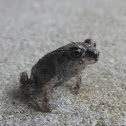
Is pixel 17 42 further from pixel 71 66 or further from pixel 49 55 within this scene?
pixel 71 66

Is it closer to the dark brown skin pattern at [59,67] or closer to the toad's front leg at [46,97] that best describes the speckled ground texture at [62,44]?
the toad's front leg at [46,97]

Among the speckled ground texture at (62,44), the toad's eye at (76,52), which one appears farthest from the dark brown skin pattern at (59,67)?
the speckled ground texture at (62,44)

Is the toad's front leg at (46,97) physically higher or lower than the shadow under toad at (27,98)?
higher

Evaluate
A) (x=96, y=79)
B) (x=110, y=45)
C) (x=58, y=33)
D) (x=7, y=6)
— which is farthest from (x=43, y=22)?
(x=96, y=79)

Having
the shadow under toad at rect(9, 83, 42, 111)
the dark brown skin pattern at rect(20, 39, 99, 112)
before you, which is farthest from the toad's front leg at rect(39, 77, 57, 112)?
the shadow under toad at rect(9, 83, 42, 111)

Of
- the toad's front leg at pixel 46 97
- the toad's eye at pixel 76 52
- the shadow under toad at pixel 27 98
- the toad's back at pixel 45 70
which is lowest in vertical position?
the shadow under toad at pixel 27 98

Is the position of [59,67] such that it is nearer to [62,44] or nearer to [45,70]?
[45,70]
